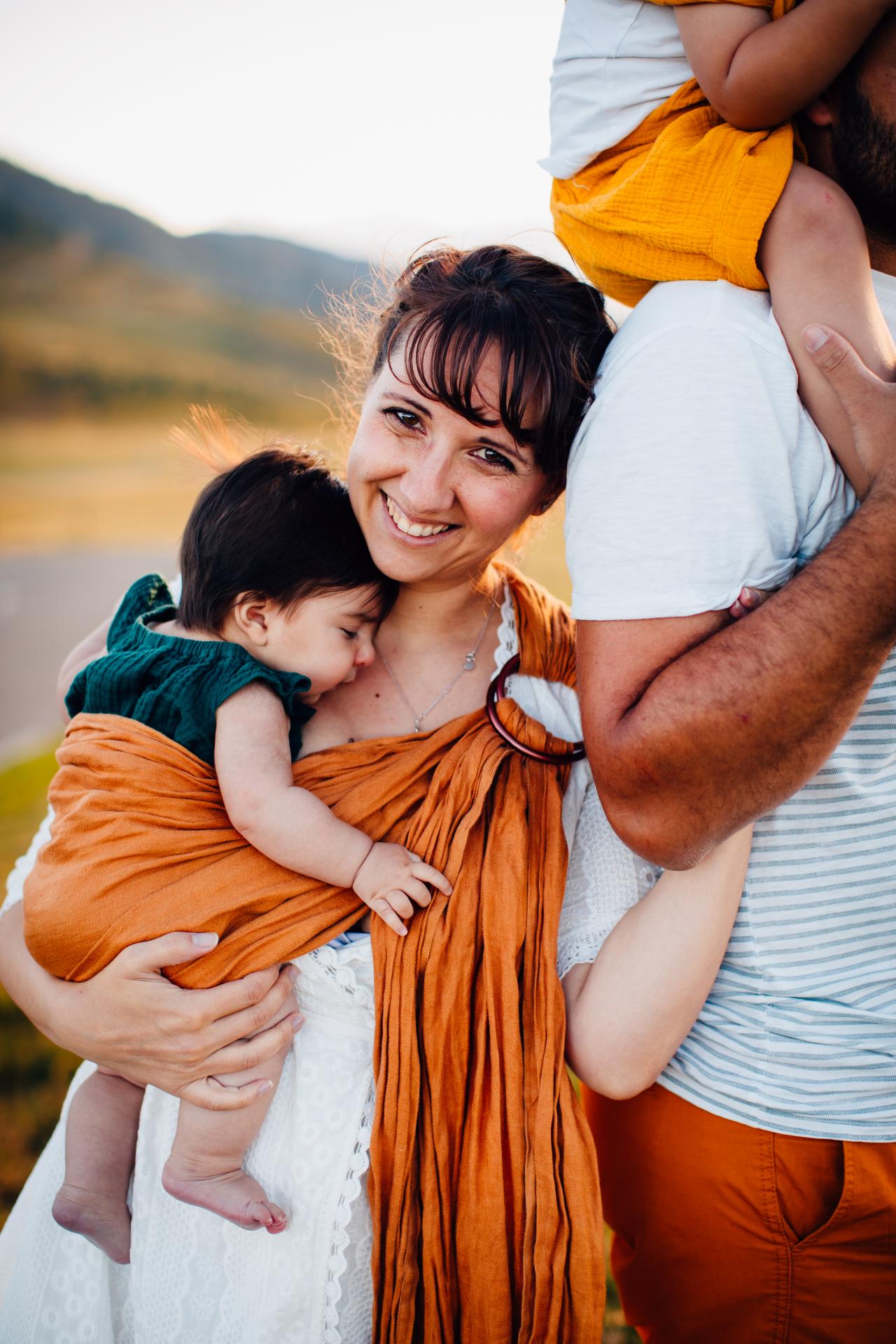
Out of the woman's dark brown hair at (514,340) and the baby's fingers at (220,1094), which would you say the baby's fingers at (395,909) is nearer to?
the baby's fingers at (220,1094)

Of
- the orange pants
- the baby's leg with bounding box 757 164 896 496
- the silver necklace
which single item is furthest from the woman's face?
the orange pants

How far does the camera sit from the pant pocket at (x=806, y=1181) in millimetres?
1302

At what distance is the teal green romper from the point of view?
1.58 meters

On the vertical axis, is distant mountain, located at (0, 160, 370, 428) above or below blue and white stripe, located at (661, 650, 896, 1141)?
below

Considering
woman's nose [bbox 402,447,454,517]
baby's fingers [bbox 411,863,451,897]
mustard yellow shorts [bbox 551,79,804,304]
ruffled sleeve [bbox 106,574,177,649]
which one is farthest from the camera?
ruffled sleeve [bbox 106,574,177,649]

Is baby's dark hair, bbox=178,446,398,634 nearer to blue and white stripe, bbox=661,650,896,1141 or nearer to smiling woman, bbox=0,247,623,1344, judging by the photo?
smiling woman, bbox=0,247,623,1344

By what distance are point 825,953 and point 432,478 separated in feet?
3.35

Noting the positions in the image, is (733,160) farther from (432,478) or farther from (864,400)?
(432,478)

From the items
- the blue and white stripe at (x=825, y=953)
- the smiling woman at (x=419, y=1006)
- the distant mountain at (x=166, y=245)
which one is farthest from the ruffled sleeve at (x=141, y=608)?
the distant mountain at (x=166, y=245)

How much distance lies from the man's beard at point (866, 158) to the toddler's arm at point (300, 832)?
1.24 meters

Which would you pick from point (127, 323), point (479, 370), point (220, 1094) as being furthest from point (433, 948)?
point (127, 323)

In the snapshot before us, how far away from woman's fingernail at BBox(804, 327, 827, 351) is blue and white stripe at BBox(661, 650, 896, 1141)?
0.48 meters

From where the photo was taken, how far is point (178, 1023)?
136 cm

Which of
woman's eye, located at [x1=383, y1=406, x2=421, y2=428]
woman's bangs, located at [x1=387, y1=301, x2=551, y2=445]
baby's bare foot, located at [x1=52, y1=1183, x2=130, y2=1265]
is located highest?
woman's bangs, located at [x1=387, y1=301, x2=551, y2=445]
